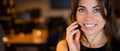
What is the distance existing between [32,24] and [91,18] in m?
2.98

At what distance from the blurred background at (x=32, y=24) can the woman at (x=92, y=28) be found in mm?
1293

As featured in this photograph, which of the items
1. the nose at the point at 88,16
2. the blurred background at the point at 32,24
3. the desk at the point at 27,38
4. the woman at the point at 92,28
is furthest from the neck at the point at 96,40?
the desk at the point at 27,38

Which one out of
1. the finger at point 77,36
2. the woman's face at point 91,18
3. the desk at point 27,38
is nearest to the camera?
the woman's face at point 91,18

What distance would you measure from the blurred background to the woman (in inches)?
50.9

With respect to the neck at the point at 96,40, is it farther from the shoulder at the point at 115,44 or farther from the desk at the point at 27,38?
the desk at the point at 27,38

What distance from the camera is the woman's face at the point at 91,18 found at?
5.28 feet

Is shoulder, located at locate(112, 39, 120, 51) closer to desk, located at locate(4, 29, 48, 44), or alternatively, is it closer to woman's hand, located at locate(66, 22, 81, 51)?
woman's hand, located at locate(66, 22, 81, 51)

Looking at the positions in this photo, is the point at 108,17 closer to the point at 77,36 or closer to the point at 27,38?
the point at 77,36

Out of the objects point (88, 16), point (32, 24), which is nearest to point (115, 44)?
point (88, 16)

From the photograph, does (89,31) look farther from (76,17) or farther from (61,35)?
(61,35)

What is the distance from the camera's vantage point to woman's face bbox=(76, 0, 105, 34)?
161 cm

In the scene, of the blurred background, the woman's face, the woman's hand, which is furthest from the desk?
the woman's face

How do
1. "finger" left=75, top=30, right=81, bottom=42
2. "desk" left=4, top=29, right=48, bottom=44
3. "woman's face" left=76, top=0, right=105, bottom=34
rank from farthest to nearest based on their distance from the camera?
"desk" left=4, top=29, right=48, bottom=44, "finger" left=75, top=30, right=81, bottom=42, "woman's face" left=76, top=0, right=105, bottom=34

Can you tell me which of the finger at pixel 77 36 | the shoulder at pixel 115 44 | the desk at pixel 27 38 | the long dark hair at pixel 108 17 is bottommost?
the desk at pixel 27 38
